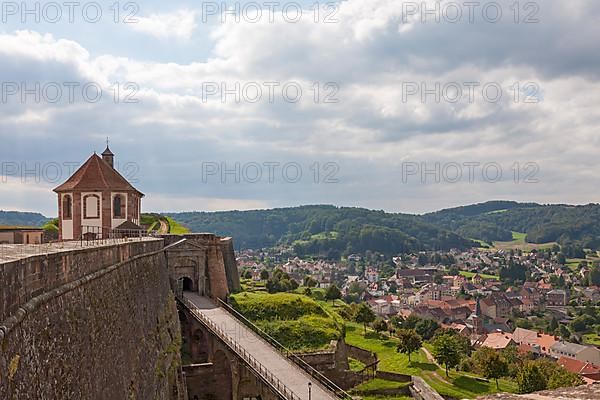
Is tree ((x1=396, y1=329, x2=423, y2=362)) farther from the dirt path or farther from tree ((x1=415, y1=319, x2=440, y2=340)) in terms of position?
tree ((x1=415, y1=319, x2=440, y2=340))

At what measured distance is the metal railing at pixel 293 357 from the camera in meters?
24.8

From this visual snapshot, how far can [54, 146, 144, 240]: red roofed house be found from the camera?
38.4m

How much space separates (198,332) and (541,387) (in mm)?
20199

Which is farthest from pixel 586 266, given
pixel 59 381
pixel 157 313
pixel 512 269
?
pixel 59 381

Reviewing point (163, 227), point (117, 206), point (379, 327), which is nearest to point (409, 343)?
point (379, 327)

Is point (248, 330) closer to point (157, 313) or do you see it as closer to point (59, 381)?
point (157, 313)

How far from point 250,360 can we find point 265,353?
1981mm

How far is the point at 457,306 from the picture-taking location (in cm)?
12625

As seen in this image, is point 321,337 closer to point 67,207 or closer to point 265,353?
point 265,353

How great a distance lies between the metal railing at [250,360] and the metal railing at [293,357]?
1.96m

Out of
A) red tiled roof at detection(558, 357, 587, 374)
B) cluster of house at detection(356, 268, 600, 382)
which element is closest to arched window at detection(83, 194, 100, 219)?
cluster of house at detection(356, 268, 600, 382)

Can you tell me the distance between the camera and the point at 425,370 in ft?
133

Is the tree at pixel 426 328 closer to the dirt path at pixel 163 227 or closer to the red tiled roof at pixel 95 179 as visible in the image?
the dirt path at pixel 163 227

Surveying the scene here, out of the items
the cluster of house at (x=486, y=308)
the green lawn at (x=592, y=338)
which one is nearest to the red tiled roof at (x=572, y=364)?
the cluster of house at (x=486, y=308)
